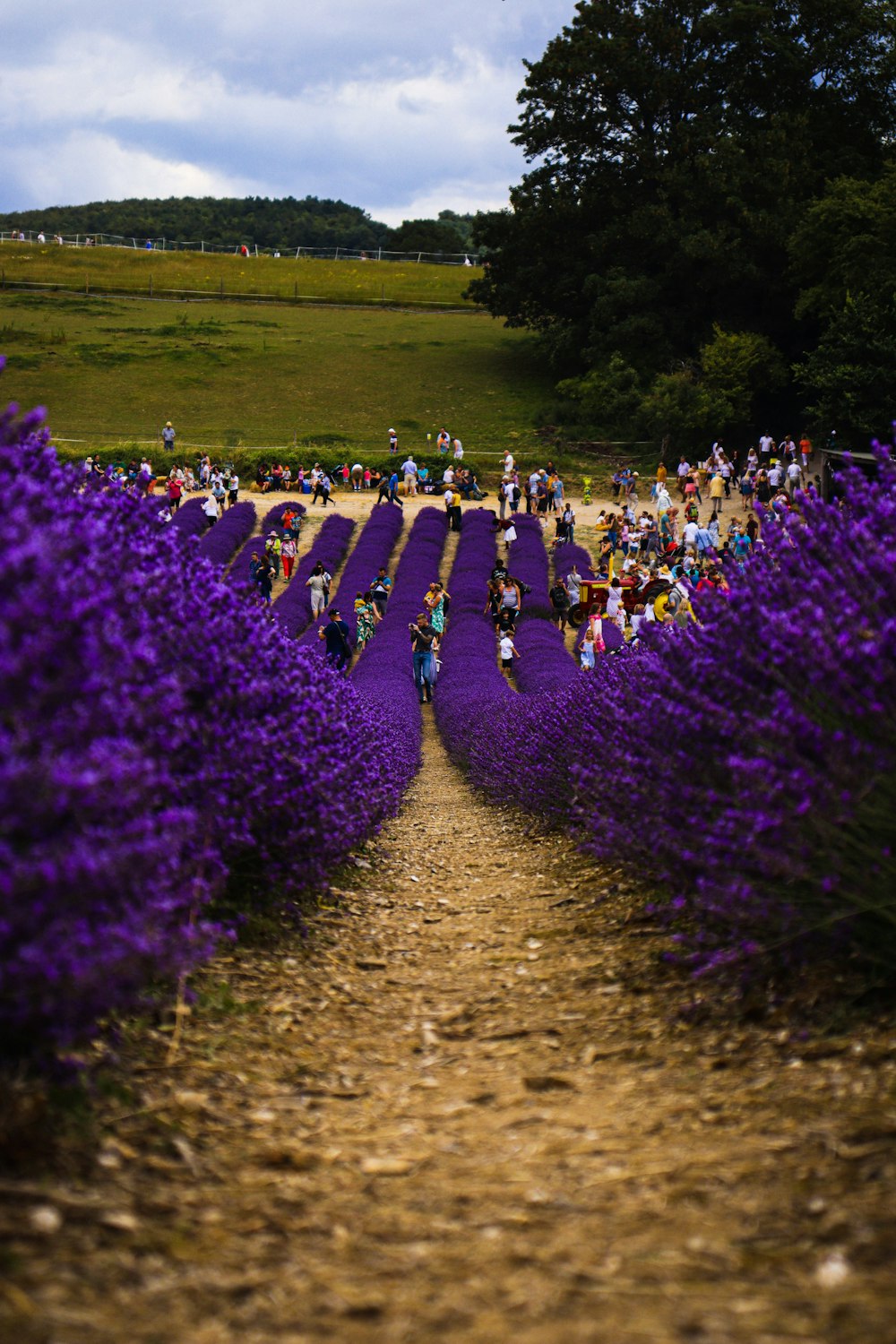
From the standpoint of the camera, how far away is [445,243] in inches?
3366

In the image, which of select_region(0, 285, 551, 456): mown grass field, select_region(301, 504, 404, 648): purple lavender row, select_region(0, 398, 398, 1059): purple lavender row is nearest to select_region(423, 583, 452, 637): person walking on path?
select_region(301, 504, 404, 648): purple lavender row

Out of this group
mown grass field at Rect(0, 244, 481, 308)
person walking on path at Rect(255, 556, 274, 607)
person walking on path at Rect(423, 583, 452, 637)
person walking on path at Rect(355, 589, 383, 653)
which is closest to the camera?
person walking on path at Rect(423, 583, 452, 637)

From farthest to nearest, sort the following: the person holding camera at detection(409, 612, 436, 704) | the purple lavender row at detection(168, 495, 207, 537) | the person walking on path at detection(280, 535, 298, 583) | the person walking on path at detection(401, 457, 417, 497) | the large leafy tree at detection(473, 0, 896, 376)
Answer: the large leafy tree at detection(473, 0, 896, 376), the person walking on path at detection(401, 457, 417, 497), the person walking on path at detection(280, 535, 298, 583), the purple lavender row at detection(168, 495, 207, 537), the person holding camera at detection(409, 612, 436, 704)

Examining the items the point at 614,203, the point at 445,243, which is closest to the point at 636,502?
the point at 614,203

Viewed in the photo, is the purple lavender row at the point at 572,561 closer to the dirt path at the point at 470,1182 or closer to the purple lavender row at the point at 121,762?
the purple lavender row at the point at 121,762

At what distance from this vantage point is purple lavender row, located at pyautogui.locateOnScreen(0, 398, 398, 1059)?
2598mm

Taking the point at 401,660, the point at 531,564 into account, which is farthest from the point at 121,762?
the point at 531,564

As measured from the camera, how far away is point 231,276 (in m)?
68.6

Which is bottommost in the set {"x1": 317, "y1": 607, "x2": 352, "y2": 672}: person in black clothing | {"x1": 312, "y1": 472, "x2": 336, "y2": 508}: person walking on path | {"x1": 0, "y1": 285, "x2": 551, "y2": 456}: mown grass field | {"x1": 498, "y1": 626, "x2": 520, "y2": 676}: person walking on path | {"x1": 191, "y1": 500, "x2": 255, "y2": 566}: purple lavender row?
{"x1": 498, "y1": 626, "x2": 520, "y2": 676}: person walking on path

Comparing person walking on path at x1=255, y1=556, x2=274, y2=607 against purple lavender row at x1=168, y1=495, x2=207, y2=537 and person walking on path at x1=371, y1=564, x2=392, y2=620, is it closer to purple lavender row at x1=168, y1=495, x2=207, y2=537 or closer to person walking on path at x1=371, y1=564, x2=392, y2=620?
person walking on path at x1=371, y1=564, x2=392, y2=620

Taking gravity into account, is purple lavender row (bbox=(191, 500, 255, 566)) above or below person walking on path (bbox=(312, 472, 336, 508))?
below

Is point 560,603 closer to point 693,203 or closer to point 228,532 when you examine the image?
point 228,532

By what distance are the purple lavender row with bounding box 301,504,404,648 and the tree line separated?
11582 millimetres

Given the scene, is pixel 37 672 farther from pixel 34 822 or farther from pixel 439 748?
pixel 439 748
